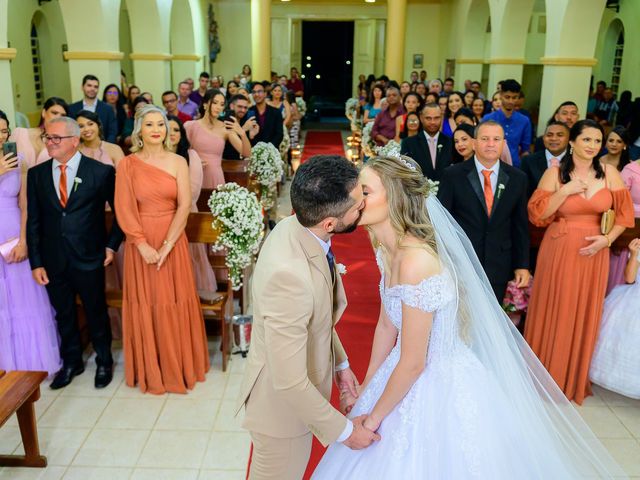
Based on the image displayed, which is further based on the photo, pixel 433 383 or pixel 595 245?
pixel 595 245

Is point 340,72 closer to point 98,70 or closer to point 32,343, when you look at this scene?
point 98,70

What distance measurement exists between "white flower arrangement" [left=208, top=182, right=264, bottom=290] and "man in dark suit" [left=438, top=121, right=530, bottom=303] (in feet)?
4.70

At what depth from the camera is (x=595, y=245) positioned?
→ 14.6 ft

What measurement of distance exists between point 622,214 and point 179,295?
3.16 m

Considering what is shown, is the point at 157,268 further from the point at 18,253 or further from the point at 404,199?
the point at 404,199

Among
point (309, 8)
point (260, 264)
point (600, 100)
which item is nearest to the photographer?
point (260, 264)

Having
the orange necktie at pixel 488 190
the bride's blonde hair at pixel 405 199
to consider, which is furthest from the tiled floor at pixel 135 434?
the orange necktie at pixel 488 190

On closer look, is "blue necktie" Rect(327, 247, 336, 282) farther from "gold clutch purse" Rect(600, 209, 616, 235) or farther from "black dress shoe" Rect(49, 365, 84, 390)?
"black dress shoe" Rect(49, 365, 84, 390)

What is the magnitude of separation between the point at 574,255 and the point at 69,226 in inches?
138

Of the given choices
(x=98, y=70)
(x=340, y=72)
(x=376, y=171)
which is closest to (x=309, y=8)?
(x=340, y=72)

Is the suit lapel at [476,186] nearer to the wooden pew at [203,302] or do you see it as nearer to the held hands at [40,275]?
the wooden pew at [203,302]

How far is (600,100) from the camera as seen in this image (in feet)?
49.2

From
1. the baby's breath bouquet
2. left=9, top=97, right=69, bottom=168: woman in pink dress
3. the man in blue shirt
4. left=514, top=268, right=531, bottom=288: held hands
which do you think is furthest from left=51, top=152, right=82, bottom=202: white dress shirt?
the man in blue shirt

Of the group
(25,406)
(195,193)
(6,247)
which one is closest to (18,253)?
(6,247)
